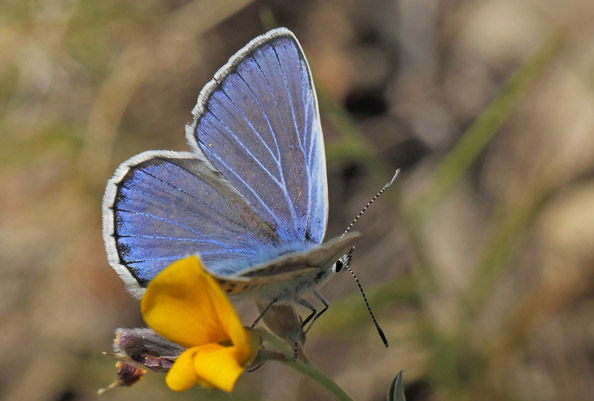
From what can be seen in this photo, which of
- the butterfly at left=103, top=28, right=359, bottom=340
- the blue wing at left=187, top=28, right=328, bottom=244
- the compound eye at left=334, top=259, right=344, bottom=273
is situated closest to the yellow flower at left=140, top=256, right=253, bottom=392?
the butterfly at left=103, top=28, right=359, bottom=340

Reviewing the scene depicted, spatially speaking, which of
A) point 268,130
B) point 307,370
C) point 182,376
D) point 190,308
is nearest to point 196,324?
point 190,308

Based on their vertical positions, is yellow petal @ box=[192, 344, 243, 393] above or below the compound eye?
above

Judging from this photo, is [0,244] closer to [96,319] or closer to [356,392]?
[96,319]

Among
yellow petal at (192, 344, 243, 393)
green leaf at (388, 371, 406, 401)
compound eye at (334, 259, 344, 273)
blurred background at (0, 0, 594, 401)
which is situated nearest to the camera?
yellow petal at (192, 344, 243, 393)

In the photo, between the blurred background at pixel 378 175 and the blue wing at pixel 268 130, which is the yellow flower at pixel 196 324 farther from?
the blurred background at pixel 378 175

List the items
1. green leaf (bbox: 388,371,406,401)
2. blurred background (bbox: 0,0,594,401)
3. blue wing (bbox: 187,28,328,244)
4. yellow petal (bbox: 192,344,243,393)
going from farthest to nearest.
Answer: blurred background (bbox: 0,0,594,401) → blue wing (bbox: 187,28,328,244) → green leaf (bbox: 388,371,406,401) → yellow petal (bbox: 192,344,243,393)

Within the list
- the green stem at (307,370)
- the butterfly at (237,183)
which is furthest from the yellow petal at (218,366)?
the butterfly at (237,183)

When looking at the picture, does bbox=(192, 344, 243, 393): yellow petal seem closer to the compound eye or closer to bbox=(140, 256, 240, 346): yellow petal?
bbox=(140, 256, 240, 346): yellow petal

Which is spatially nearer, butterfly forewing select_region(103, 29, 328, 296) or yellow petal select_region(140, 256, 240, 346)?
yellow petal select_region(140, 256, 240, 346)
